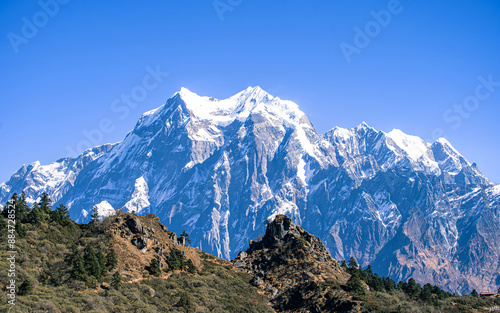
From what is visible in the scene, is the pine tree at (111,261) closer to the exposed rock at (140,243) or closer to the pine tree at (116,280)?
the pine tree at (116,280)

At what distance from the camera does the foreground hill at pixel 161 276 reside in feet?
282

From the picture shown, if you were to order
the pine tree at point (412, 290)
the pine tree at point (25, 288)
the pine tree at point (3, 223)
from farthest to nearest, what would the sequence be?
the pine tree at point (412, 290) < the pine tree at point (3, 223) < the pine tree at point (25, 288)

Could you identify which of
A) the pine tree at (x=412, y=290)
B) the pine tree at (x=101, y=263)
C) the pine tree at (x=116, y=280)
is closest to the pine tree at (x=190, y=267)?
the pine tree at (x=101, y=263)

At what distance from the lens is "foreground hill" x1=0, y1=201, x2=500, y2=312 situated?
8606 cm

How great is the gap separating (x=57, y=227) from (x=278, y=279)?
55.5 m

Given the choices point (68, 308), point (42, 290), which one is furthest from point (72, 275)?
point (68, 308)

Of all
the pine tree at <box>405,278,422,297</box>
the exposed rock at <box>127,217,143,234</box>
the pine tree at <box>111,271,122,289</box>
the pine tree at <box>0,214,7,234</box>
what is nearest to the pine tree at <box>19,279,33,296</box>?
the pine tree at <box>111,271,122,289</box>

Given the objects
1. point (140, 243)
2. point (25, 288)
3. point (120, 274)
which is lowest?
point (25, 288)

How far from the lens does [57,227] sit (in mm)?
113188

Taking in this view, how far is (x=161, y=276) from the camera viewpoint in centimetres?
10669

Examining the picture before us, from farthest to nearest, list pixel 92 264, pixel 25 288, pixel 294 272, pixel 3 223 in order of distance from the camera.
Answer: pixel 294 272, pixel 3 223, pixel 92 264, pixel 25 288

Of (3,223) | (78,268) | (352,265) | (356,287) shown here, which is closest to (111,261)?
(78,268)

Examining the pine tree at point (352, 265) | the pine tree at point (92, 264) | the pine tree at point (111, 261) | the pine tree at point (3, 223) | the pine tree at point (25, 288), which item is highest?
the pine tree at point (352, 265)

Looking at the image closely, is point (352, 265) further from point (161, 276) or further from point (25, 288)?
point (25, 288)
